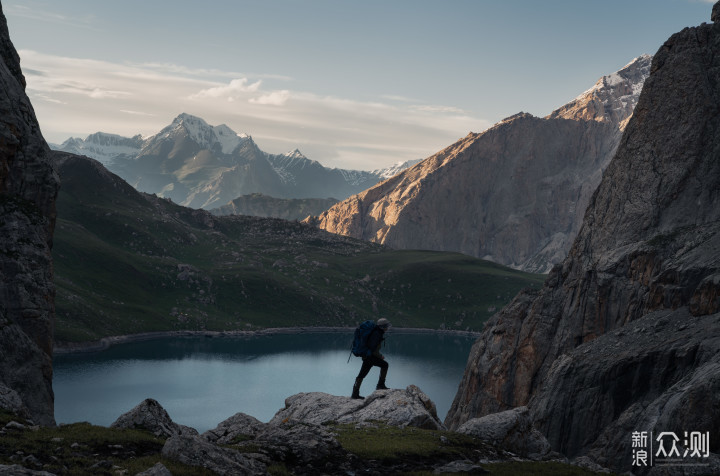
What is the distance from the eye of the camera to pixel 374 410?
3759cm

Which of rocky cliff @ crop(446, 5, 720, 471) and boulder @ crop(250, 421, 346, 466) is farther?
rocky cliff @ crop(446, 5, 720, 471)

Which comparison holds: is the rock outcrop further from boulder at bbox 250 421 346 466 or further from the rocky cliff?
the rocky cliff

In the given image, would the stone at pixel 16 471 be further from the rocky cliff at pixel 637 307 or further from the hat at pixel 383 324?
the rocky cliff at pixel 637 307

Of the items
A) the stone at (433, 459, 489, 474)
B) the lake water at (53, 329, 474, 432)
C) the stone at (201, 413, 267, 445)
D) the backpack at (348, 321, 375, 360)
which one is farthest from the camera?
the lake water at (53, 329, 474, 432)

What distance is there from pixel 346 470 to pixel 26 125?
46.6 m

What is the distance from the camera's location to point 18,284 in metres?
49.2

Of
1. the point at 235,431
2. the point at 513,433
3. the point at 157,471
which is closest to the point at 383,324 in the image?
the point at 513,433

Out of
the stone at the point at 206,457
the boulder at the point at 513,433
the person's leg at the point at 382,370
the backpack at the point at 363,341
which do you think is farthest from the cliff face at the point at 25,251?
the boulder at the point at 513,433

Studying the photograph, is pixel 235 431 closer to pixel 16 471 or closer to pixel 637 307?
pixel 16 471

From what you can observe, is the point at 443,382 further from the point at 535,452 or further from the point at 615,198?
the point at 535,452

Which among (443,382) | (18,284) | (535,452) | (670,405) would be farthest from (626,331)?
(443,382)

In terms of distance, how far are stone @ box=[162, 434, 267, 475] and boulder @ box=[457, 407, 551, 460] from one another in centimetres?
1409

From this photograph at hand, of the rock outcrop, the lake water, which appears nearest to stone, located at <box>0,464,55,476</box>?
the rock outcrop

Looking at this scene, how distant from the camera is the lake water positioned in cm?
12425
